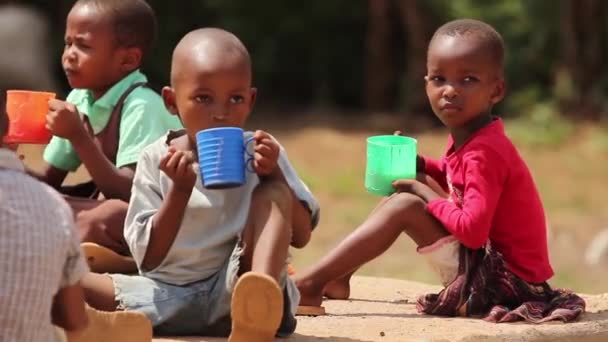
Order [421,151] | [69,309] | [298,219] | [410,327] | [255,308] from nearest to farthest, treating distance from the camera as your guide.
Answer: [69,309] → [255,308] → [298,219] → [410,327] → [421,151]

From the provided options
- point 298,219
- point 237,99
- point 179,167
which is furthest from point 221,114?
point 298,219

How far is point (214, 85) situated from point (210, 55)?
0.11m

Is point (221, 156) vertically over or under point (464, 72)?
under

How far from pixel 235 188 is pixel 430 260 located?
90 centimetres

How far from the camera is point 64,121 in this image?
192 inches

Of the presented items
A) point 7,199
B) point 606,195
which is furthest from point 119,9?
point 606,195

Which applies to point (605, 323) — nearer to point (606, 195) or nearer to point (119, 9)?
point (119, 9)

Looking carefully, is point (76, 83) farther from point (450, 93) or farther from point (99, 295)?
point (450, 93)

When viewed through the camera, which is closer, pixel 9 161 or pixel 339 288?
pixel 9 161

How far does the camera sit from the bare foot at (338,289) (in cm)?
527

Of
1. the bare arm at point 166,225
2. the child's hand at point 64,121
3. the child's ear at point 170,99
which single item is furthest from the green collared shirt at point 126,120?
the bare arm at point 166,225

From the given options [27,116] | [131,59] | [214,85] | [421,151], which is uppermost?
[214,85]

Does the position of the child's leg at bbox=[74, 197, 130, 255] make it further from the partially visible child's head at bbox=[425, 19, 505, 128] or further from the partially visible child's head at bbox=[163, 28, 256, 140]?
the partially visible child's head at bbox=[425, 19, 505, 128]

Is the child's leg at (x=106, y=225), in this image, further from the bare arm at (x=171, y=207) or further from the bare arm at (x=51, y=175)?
the bare arm at (x=171, y=207)
